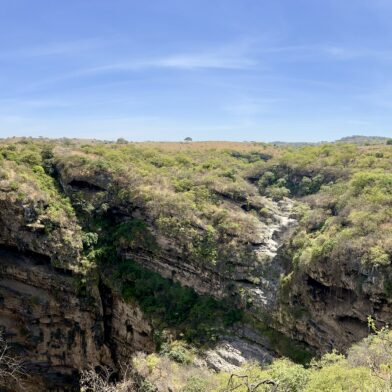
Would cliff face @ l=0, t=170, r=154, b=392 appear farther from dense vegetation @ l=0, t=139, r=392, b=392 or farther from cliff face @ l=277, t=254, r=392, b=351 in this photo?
cliff face @ l=277, t=254, r=392, b=351

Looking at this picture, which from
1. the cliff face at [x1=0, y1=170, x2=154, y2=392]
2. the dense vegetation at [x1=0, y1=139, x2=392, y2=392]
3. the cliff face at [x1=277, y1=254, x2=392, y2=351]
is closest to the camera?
the cliff face at [x1=277, y1=254, x2=392, y2=351]

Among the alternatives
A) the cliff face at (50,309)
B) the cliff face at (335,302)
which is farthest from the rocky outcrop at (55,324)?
the cliff face at (335,302)

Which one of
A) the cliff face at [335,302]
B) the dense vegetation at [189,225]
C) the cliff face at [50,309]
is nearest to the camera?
the cliff face at [335,302]

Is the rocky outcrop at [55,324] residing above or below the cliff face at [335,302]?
below

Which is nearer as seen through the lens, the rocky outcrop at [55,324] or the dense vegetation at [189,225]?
the dense vegetation at [189,225]

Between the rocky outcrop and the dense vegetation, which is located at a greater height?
the dense vegetation

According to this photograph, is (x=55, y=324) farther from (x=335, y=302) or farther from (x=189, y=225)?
(x=335, y=302)

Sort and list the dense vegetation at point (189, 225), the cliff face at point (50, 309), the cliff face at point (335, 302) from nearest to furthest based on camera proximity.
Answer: the cliff face at point (335, 302)
the dense vegetation at point (189, 225)
the cliff face at point (50, 309)

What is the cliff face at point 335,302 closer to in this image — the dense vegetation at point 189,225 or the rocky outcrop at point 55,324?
the dense vegetation at point 189,225

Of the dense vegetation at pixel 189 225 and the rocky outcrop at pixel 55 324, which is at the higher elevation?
the dense vegetation at pixel 189 225

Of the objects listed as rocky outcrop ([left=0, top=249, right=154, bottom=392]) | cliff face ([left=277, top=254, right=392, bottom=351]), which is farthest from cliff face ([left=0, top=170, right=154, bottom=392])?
cliff face ([left=277, top=254, right=392, bottom=351])

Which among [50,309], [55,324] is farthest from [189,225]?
[55,324]

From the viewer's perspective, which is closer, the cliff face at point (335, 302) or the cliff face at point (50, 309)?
the cliff face at point (335, 302)

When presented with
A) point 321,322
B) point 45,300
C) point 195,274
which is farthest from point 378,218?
point 45,300
